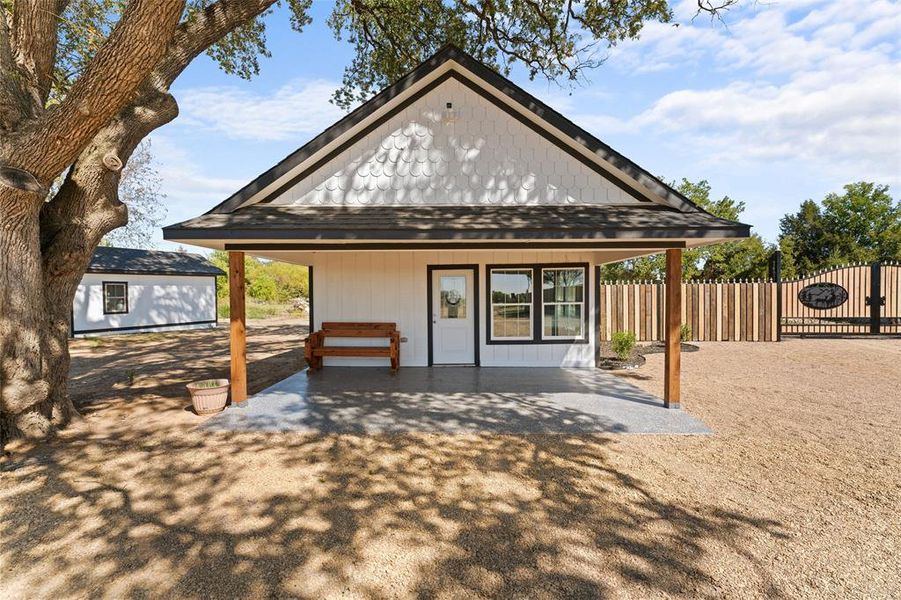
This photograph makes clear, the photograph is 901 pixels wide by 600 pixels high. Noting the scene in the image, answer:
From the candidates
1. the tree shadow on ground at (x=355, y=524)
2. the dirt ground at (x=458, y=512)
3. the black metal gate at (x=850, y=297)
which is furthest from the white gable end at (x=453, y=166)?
the black metal gate at (x=850, y=297)

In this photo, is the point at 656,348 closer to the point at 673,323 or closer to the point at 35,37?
the point at 673,323

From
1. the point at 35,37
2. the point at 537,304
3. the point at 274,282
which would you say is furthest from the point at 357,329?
the point at 274,282

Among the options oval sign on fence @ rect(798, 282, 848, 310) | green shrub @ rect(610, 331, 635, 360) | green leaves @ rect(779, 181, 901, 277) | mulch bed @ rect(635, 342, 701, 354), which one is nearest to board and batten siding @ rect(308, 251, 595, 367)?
green shrub @ rect(610, 331, 635, 360)

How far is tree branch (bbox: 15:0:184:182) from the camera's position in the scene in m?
4.62

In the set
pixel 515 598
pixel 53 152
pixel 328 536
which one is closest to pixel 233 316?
pixel 53 152

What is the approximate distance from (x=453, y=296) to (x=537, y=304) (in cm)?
182

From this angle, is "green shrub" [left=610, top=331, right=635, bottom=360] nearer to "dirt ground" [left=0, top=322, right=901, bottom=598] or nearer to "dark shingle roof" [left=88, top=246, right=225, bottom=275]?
"dirt ground" [left=0, top=322, right=901, bottom=598]

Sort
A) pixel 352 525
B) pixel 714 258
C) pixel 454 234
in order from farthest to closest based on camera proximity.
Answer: pixel 714 258, pixel 454 234, pixel 352 525

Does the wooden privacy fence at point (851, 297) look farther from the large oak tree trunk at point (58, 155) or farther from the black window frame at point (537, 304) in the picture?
A: the large oak tree trunk at point (58, 155)

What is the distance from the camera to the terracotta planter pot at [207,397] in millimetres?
6332

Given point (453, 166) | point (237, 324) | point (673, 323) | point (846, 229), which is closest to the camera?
point (673, 323)

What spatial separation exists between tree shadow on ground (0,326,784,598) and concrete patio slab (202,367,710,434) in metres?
0.66

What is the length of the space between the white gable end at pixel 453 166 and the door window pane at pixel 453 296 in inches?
98.0

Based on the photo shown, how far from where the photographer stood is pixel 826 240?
1248 inches
